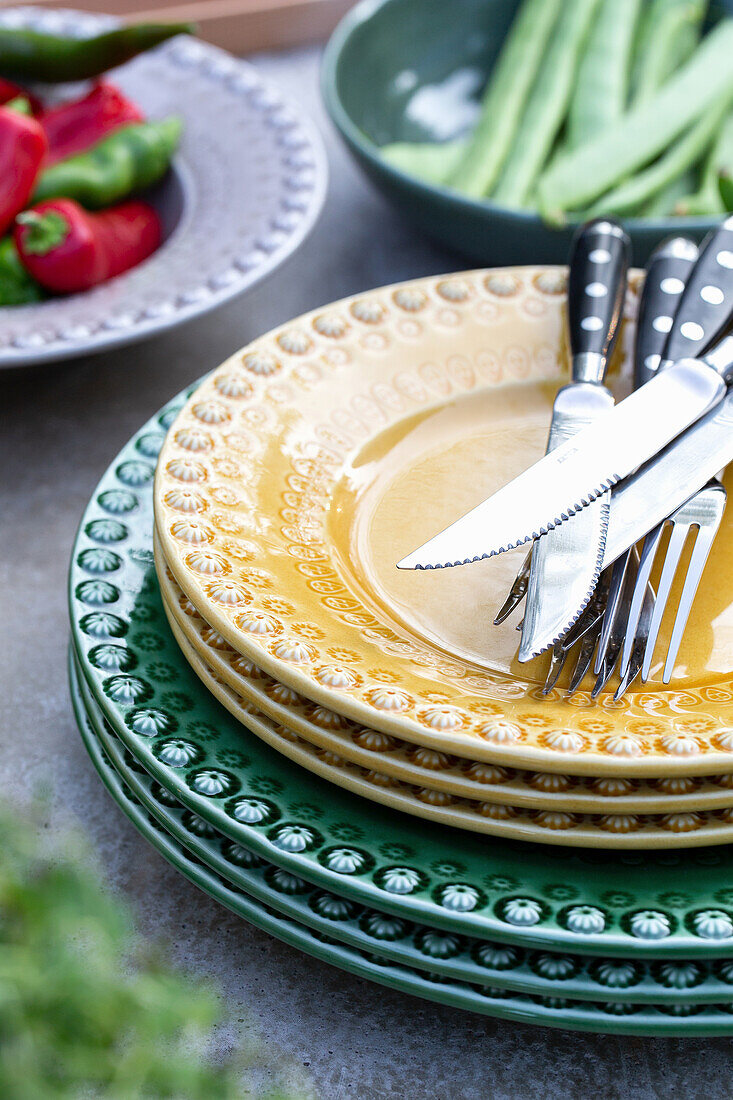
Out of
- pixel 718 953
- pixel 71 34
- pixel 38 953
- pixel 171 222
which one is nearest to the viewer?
pixel 38 953

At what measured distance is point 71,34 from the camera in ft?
3.92

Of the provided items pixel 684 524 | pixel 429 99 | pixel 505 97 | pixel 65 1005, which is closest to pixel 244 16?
pixel 429 99

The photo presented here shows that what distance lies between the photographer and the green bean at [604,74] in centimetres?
118

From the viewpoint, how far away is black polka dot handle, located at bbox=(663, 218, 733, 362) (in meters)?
0.68

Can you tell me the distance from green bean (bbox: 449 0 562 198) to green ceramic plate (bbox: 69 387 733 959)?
2.37 ft

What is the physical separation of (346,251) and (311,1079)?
861 mm

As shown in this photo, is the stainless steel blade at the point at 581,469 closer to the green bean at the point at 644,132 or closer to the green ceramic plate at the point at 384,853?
the green ceramic plate at the point at 384,853

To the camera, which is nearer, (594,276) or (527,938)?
(527,938)

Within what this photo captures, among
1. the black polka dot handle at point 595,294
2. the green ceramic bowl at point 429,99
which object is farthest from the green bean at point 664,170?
the black polka dot handle at point 595,294

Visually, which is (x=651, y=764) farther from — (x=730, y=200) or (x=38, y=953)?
(x=730, y=200)

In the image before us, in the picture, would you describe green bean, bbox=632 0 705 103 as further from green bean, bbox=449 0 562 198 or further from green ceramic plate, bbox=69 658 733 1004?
green ceramic plate, bbox=69 658 733 1004

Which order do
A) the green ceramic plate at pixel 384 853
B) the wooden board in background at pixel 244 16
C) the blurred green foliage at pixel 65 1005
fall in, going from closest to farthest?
the blurred green foliage at pixel 65 1005, the green ceramic plate at pixel 384 853, the wooden board in background at pixel 244 16

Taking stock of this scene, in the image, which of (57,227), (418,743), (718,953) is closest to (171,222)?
(57,227)

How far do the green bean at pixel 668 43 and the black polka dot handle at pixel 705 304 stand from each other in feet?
2.04
